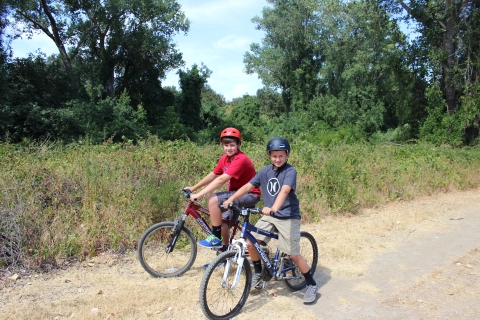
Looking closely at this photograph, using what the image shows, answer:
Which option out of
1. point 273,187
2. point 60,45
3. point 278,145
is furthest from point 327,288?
point 60,45

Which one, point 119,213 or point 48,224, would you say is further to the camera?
point 119,213

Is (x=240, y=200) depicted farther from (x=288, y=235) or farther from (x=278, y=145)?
(x=278, y=145)

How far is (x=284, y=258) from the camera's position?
455cm

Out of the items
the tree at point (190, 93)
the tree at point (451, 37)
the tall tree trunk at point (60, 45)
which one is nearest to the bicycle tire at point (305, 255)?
the tree at point (451, 37)

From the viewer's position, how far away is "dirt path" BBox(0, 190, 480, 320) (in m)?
4.07

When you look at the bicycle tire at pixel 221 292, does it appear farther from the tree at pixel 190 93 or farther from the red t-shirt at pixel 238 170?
the tree at pixel 190 93

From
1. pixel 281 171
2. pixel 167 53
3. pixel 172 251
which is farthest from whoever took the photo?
pixel 167 53

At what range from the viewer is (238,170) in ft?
15.3

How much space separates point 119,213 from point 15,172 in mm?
1810

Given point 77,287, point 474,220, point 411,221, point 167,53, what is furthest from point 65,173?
point 167,53

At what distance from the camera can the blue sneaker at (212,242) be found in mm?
4555

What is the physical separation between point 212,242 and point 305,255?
1.38 m

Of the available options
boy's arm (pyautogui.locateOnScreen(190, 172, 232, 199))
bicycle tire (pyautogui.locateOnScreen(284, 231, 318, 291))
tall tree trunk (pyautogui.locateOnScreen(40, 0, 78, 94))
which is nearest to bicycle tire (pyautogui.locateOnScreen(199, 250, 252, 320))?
bicycle tire (pyautogui.locateOnScreen(284, 231, 318, 291))

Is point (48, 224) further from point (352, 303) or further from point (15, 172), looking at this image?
point (352, 303)
